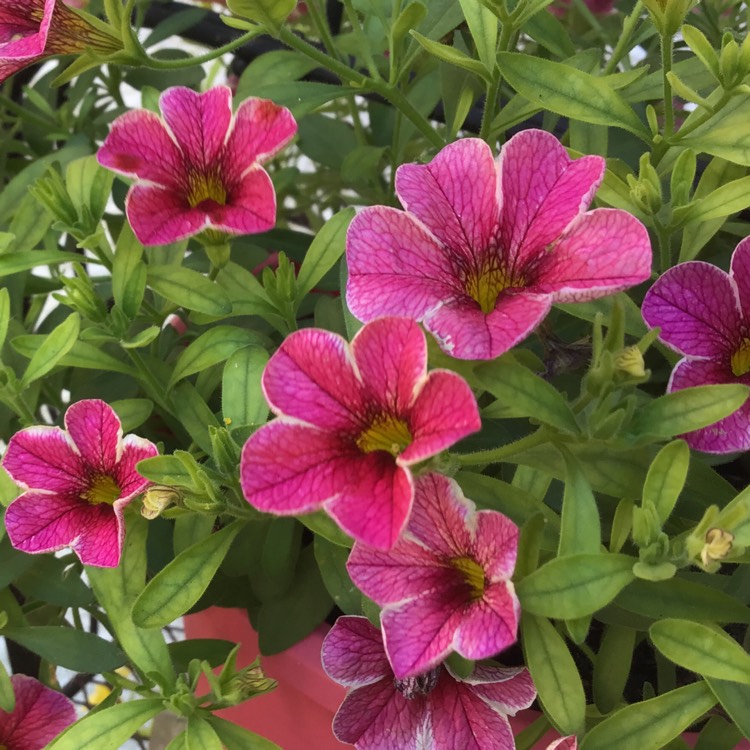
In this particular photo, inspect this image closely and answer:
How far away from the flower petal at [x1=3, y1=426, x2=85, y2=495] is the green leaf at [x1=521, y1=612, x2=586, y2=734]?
0.86 ft

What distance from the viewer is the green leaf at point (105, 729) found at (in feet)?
1.53

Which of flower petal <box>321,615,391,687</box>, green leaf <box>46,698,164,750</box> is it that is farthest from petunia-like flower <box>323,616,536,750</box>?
green leaf <box>46,698,164,750</box>

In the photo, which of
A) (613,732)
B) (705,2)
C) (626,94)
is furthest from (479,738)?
(705,2)

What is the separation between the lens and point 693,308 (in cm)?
43

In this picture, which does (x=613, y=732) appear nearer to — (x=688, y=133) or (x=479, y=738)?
(x=479, y=738)

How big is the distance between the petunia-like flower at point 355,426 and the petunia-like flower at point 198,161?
0.42ft

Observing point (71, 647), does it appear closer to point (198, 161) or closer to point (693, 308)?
point (198, 161)

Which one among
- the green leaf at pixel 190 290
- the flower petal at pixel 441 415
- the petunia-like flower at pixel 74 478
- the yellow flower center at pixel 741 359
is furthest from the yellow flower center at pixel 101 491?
the yellow flower center at pixel 741 359

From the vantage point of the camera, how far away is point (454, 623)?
1.24 ft

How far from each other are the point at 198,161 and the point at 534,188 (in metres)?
0.22

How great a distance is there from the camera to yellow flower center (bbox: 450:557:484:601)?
0.40m

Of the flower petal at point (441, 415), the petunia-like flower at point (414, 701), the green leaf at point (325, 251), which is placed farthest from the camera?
the green leaf at point (325, 251)

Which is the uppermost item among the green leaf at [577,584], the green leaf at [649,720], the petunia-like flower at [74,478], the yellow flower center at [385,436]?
the yellow flower center at [385,436]

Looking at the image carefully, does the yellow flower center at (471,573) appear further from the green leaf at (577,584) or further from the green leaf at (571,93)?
the green leaf at (571,93)
